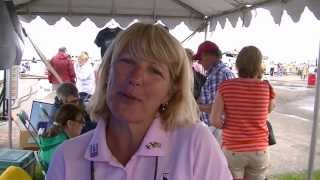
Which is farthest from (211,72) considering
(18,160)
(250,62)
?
(18,160)

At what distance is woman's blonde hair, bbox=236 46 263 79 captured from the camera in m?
3.30

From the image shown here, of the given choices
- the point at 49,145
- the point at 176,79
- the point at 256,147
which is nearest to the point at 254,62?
the point at 256,147

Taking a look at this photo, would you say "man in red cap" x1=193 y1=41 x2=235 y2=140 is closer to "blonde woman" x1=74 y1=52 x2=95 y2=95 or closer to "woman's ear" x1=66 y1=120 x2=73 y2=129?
"woman's ear" x1=66 y1=120 x2=73 y2=129

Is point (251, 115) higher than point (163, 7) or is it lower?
lower

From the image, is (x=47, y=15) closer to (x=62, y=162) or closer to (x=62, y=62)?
(x=62, y=62)

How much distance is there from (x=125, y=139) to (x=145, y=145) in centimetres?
8

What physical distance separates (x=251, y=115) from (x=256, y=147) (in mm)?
243

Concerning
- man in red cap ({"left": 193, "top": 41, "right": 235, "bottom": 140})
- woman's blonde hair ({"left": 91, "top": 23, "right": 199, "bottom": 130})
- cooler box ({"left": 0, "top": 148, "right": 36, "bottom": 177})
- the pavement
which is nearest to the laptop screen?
cooler box ({"left": 0, "top": 148, "right": 36, "bottom": 177})

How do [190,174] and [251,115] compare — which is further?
[251,115]

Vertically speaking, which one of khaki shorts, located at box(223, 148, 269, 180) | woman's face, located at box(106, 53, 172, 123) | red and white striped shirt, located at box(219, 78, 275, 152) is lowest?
khaki shorts, located at box(223, 148, 269, 180)

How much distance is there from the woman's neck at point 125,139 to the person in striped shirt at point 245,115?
2.04 meters

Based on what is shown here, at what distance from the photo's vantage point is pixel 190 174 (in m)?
1.25

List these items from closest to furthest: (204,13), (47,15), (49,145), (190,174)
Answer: (190,174) < (49,145) < (47,15) < (204,13)

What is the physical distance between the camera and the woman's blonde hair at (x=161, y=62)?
1264 mm
